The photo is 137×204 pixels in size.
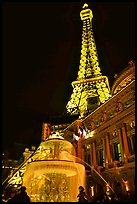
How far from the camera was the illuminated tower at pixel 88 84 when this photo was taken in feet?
166

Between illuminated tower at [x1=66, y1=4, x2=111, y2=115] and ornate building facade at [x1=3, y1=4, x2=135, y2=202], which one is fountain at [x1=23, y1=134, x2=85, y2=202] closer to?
ornate building facade at [x1=3, y1=4, x2=135, y2=202]

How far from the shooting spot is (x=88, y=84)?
A: 54.6m

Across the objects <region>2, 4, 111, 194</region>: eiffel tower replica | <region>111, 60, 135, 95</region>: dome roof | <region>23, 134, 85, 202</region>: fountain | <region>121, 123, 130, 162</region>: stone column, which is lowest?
<region>23, 134, 85, 202</region>: fountain

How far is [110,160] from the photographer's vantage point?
26.5 meters

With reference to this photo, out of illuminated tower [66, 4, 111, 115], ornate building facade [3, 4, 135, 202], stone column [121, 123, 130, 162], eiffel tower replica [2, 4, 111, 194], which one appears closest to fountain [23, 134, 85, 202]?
ornate building facade [3, 4, 135, 202]

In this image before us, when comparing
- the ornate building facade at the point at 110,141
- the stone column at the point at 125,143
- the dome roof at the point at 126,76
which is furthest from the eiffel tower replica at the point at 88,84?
the stone column at the point at 125,143

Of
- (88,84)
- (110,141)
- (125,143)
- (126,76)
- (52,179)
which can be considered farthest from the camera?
(88,84)

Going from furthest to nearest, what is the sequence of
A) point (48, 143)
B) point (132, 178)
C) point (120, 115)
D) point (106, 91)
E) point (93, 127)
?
point (106, 91), point (93, 127), point (120, 115), point (132, 178), point (48, 143)

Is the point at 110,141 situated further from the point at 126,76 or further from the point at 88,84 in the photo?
the point at 88,84

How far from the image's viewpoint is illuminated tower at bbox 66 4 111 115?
1988 inches

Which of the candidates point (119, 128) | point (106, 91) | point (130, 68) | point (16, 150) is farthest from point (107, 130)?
point (16, 150)

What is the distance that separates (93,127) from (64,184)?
18719 mm

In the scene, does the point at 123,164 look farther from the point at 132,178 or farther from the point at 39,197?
the point at 39,197

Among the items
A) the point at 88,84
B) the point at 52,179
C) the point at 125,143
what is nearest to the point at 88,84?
the point at 88,84
